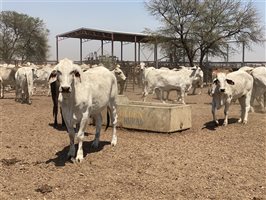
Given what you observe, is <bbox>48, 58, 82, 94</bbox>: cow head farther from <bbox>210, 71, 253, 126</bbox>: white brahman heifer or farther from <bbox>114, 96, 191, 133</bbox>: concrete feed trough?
<bbox>210, 71, 253, 126</bbox>: white brahman heifer

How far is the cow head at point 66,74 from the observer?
712 cm

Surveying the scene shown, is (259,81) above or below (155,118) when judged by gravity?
above

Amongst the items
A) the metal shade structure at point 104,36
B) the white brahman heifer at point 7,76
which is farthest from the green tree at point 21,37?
the white brahman heifer at point 7,76

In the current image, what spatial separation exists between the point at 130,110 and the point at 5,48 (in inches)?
1874

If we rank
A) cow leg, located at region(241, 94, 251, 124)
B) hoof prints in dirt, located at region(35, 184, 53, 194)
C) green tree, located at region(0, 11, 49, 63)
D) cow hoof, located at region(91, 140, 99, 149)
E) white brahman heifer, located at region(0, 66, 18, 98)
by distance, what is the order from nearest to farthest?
hoof prints in dirt, located at region(35, 184, 53, 194), cow hoof, located at region(91, 140, 99, 149), cow leg, located at region(241, 94, 251, 124), white brahman heifer, located at region(0, 66, 18, 98), green tree, located at region(0, 11, 49, 63)

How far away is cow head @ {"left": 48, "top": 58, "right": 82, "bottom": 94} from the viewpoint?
23.4ft

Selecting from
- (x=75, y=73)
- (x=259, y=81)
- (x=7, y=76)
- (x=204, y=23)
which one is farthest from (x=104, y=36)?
(x=75, y=73)

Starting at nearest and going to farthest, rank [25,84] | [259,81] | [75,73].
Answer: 1. [75,73]
2. [259,81]
3. [25,84]

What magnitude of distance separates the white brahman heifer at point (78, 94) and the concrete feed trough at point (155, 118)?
2279 mm

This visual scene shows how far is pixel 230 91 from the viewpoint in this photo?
11.6 meters

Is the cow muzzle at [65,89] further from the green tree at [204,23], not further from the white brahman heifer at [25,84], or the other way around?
the green tree at [204,23]

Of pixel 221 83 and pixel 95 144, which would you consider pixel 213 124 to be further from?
pixel 95 144

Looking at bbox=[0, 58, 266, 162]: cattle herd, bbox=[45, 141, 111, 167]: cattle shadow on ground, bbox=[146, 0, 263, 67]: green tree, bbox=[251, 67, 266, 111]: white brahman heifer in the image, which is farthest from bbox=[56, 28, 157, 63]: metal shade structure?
bbox=[45, 141, 111, 167]: cattle shadow on ground

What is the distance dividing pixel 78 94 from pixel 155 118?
3406 millimetres
